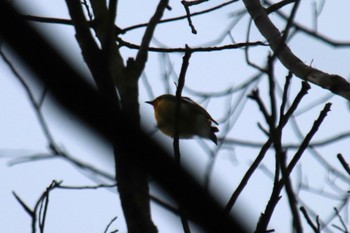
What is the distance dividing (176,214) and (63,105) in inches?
47.9

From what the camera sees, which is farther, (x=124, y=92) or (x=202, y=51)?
(x=202, y=51)

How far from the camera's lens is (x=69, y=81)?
556 mm

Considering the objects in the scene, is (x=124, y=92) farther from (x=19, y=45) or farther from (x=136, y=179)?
(x=19, y=45)

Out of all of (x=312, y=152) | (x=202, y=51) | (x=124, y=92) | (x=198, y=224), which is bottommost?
(x=198, y=224)

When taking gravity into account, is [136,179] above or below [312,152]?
below

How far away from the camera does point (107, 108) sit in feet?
1.96

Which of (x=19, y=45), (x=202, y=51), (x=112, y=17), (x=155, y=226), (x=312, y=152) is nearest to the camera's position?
(x=19, y=45)

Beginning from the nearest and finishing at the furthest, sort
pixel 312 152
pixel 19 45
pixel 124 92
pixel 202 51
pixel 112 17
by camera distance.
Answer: pixel 19 45
pixel 112 17
pixel 124 92
pixel 202 51
pixel 312 152

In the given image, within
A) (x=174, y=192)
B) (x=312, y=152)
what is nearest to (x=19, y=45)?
(x=174, y=192)

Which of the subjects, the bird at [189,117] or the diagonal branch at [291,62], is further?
the bird at [189,117]

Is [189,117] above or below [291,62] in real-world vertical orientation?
above

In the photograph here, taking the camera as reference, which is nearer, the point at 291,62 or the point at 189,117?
the point at 291,62

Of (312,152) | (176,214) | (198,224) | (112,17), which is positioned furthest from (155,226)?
(312,152)

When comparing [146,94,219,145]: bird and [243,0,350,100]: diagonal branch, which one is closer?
[243,0,350,100]: diagonal branch
